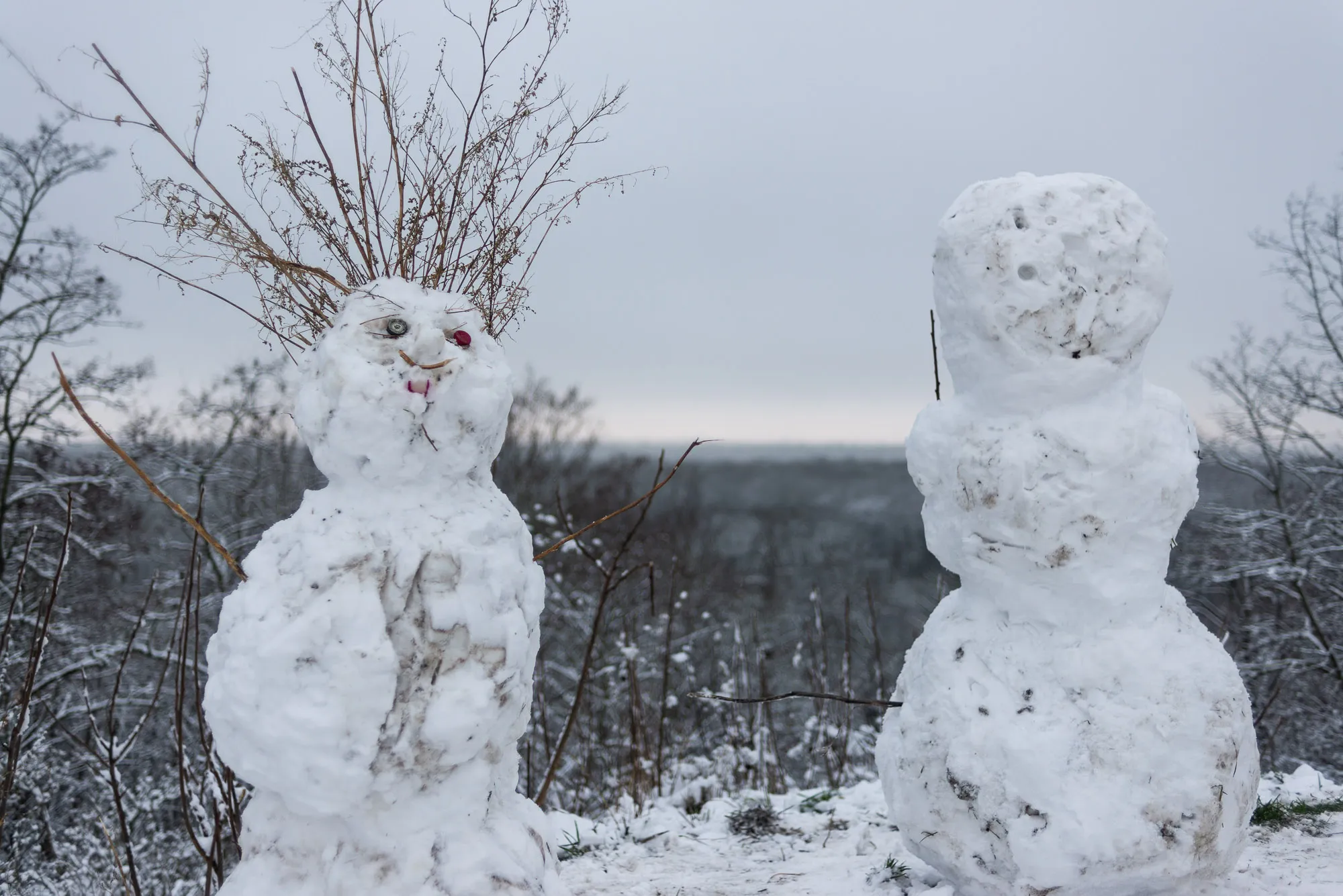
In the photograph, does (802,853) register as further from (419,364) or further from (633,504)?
(419,364)

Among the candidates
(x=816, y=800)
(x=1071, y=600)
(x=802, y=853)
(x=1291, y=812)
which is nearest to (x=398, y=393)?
(x=1071, y=600)

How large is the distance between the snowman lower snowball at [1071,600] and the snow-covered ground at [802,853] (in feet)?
2.04

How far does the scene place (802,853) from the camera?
497cm

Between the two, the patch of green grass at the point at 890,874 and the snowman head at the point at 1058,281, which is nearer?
the snowman head at the point at 1058,281

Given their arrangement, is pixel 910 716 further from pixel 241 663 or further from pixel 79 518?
pixel 79 518

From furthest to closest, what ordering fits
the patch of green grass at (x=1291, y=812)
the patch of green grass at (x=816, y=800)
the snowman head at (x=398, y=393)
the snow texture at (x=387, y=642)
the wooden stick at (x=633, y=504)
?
the patch of green grass at (x=816, y=800)
the patch of green grass at (x=1291, y=812)
the wooden stick at (x=633, y=504)
the snowman head at (x=398, y=393)
the snow texture at (x=387, y=642)

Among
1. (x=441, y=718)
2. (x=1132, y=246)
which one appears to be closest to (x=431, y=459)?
(x=441, y=718)

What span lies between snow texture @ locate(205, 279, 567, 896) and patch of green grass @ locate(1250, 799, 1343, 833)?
421cm

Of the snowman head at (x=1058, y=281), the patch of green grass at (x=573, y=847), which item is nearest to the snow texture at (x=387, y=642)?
the snowman head at (x=1058, y=281)

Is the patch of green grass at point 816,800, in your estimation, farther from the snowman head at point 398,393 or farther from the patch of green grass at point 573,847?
the snowman head at point 398,393

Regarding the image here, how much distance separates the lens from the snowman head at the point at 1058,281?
11.2 ft

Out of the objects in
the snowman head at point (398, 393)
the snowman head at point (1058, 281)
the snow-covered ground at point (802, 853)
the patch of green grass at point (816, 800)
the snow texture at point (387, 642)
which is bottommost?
the patch of green grass at point (816, 800)

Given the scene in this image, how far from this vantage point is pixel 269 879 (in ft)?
9.06

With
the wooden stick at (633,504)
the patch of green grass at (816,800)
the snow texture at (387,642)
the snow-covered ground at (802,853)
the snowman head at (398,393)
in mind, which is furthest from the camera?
the patch of green grass at (816,800)
